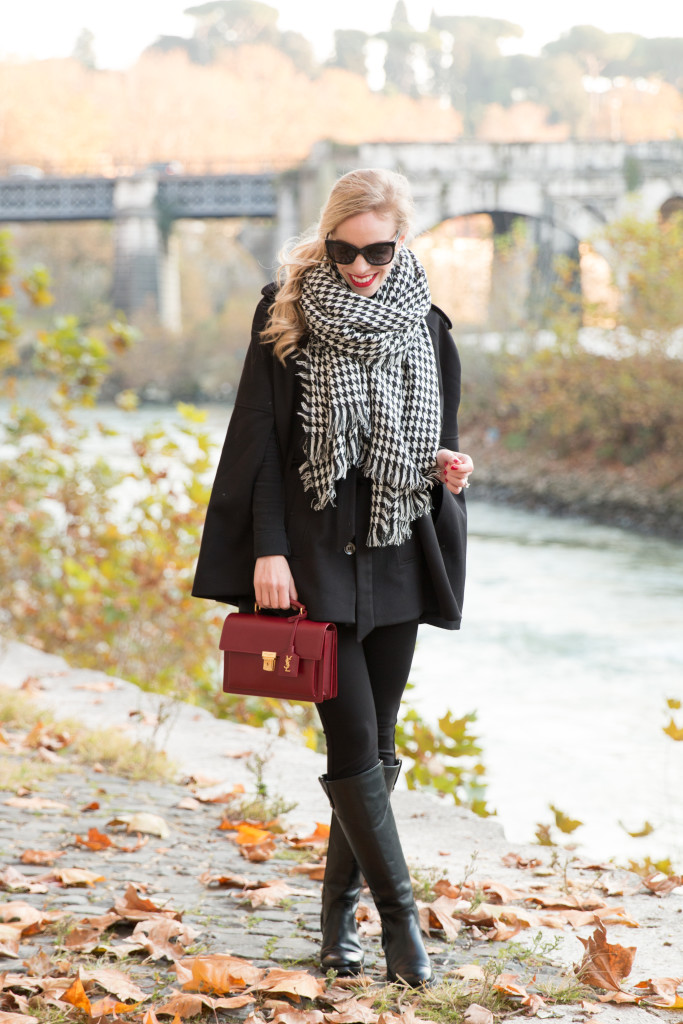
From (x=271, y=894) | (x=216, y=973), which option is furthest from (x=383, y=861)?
(x=271, y=894)

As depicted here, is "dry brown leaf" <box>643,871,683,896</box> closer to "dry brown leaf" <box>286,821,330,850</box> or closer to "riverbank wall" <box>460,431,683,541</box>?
"dry brown leaf" <box>286,821,330,850</box>

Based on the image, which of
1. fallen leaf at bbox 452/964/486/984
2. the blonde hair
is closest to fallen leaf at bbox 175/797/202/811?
fallen leaf at bbox 452/964/486/984

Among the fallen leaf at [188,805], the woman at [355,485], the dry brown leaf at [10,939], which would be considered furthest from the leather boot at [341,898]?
the fallen leaf at [188,805]

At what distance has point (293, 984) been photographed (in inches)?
89.3

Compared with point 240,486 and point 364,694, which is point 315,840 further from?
point 240,486

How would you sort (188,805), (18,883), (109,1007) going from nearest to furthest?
(109,1007), (18,883), (188,805)

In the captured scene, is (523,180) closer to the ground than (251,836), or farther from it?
farther from it

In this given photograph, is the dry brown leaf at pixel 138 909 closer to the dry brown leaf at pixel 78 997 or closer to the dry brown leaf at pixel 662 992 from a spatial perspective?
the dry brown leaf at pixel 78 997

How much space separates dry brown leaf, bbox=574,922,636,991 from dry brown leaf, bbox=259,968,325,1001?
0.59 metres

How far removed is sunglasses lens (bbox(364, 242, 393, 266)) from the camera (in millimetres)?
2246

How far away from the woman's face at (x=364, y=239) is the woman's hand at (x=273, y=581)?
0.61 metres

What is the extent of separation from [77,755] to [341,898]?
6.01 ft

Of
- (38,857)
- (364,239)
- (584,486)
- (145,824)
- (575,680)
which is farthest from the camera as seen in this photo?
(584,486)

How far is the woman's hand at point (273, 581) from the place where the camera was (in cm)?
228
